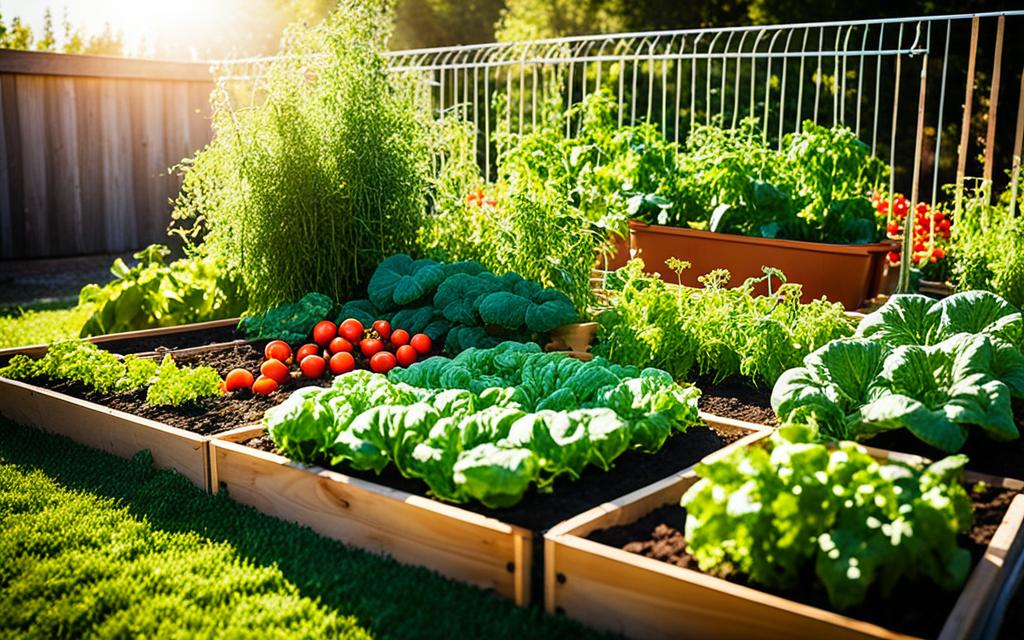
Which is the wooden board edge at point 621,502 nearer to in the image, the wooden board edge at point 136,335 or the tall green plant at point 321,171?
the tall green plant at point 321,171

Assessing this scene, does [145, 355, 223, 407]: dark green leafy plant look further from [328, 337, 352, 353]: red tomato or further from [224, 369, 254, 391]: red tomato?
[328, 337, 352, 353]: red tomato

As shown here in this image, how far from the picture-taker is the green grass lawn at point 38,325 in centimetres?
611

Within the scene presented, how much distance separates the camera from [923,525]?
2.20 metres

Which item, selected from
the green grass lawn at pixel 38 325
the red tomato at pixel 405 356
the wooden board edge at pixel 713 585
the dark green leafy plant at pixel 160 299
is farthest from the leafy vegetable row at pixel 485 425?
the green grass lawn at pixel 38 325

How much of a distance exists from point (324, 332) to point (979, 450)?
296 centimetres

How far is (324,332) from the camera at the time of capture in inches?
183

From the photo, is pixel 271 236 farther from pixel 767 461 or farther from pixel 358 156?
pixel 767 461

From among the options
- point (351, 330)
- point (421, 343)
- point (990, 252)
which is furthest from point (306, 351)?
point (990, 252)

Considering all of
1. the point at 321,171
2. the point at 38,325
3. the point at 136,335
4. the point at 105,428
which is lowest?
the point at 38,325

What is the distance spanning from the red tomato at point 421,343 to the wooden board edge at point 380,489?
1164 mm

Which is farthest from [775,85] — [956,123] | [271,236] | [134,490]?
[134,490]

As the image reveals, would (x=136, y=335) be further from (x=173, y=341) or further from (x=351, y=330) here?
(x=351, y=330)

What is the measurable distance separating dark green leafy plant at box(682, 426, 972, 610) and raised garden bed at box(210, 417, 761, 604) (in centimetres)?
52

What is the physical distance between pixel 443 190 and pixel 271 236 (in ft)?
3.48
